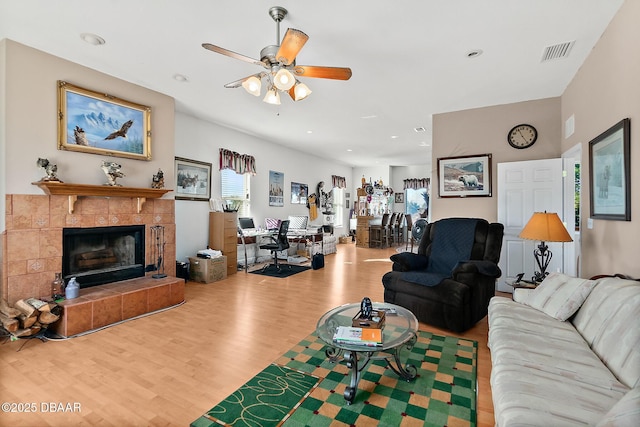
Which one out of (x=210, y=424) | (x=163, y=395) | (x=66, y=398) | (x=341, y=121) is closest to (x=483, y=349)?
(x=210, y=424)

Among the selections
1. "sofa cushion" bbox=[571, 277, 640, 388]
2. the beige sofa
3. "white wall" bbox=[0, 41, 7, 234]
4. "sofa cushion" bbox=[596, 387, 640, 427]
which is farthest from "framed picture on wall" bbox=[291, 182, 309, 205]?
"sofa cushion" bbox=[596, 387, 640, 427]

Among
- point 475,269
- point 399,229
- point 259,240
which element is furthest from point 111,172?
point 399,229

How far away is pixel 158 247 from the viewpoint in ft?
14.0

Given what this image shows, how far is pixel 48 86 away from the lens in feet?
10.5

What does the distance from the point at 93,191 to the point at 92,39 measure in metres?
1.54

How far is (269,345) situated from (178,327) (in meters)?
1.08

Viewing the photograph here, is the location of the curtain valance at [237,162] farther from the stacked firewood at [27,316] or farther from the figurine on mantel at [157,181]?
the stacked firewood at [27,316]

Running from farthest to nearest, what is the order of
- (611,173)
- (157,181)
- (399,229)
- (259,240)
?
(399,229) → (259,240) → (157,181) → (611,173)

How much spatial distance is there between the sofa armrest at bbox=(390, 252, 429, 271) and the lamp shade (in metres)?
1.15

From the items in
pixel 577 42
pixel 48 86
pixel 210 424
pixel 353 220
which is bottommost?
pixel 210 424

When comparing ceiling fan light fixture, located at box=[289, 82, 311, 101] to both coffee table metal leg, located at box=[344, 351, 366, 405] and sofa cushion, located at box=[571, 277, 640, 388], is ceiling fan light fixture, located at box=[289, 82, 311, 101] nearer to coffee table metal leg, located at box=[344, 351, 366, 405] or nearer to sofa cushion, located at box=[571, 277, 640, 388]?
coffee table metal leg, located at box=[344, 351, 366, 405]

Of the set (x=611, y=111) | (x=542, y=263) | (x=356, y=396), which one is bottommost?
(x=356, y=396)

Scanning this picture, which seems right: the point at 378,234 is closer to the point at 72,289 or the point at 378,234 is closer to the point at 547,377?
the point at 72,289

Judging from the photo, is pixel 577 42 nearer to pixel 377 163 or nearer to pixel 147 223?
pixel 147 223
